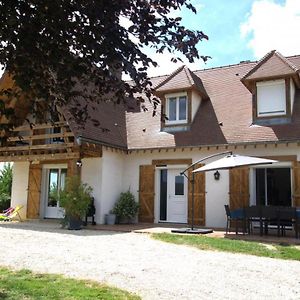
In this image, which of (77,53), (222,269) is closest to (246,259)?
(222,269)

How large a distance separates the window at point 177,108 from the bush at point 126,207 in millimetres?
3439

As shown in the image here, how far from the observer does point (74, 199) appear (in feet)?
44.2

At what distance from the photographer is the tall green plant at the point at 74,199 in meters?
13.5

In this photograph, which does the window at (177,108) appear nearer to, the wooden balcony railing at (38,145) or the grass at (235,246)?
the wooden balcony railing at (38,145)

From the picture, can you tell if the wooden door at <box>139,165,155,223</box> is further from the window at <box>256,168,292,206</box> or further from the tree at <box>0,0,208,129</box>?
the tree at <box>0,0,208,129</box>

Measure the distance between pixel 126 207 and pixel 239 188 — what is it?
4.29m

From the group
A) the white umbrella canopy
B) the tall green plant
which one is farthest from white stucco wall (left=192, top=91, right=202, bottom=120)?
the tall green plant

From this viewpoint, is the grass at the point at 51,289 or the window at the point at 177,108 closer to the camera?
the grass at the point at 51,289

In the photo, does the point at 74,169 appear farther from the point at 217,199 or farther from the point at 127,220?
the point at 217,199

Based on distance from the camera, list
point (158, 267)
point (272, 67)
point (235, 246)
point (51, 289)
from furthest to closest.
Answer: point (272, 67), point (235, 246), point (158, 267), point (51, 289)

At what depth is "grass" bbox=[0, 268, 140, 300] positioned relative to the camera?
16.5 feet

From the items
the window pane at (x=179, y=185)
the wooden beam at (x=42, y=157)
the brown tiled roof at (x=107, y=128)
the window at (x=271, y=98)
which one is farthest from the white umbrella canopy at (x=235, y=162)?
the wooden beam at (x=42, y=157)

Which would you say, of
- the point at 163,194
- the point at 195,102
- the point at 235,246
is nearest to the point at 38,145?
the point at 163,194

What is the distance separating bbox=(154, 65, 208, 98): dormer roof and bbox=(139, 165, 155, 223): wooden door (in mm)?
3163
